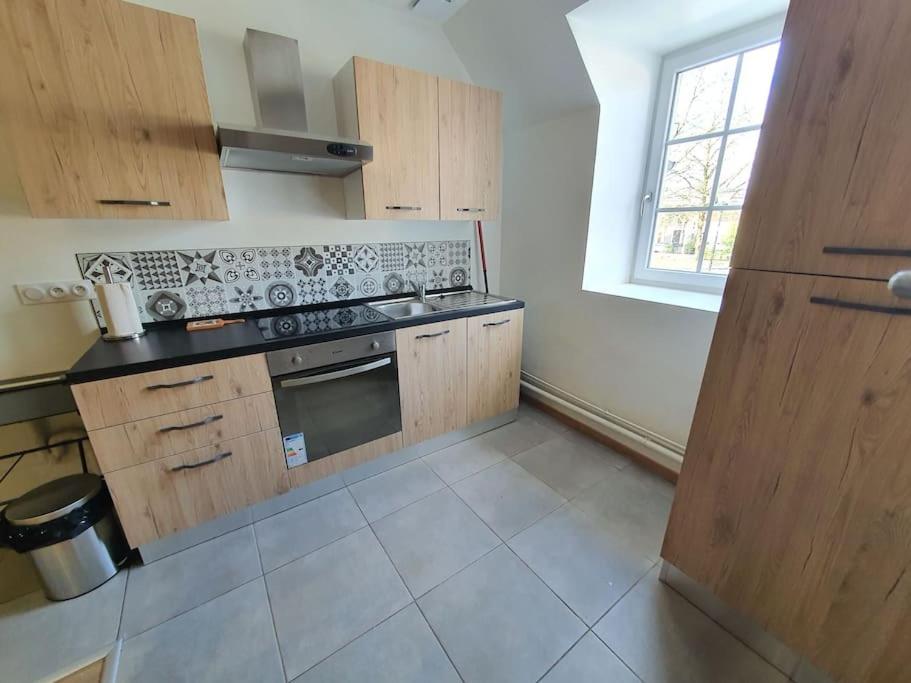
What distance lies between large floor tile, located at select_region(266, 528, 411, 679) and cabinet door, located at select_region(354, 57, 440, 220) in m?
1.50

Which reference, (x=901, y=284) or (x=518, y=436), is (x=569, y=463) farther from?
(x=901, y=284)

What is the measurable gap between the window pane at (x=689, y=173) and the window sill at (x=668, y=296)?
44 cm

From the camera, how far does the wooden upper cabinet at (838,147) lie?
2.37 ft

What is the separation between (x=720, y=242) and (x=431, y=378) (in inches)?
62.1

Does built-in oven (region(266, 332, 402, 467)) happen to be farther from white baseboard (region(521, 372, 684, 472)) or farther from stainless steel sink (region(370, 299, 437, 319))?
white baseboard (region(521, 372, 684, 472))

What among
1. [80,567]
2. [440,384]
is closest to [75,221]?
[80,567]

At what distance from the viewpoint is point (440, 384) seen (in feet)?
6.48

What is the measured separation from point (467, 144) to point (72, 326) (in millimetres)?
1975

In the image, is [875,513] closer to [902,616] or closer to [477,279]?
[902,616]

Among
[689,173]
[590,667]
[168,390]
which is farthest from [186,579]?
[689,173]

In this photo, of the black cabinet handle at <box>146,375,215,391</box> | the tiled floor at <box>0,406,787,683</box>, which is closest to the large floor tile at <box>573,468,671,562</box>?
the tiled floor at <box>0,406,787,683</box>

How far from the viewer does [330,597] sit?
1.29 metres

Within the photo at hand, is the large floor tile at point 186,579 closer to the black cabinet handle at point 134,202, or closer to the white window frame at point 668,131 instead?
the black cabinet handle at point 134,202

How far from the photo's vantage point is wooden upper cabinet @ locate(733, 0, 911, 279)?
0.72m
